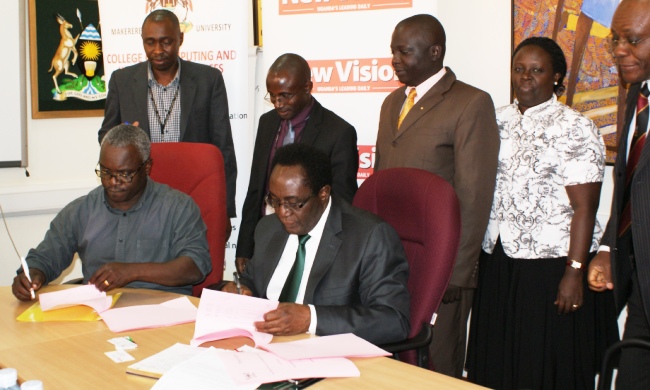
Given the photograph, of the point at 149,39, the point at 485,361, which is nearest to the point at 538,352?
the point at 485,361

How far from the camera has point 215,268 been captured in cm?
320

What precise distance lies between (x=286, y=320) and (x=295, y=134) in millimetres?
1564

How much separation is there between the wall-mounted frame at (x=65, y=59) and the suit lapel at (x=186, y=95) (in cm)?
137

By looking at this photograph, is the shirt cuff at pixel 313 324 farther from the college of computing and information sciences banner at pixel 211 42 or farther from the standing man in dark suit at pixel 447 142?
the college of computing and information sciences banner at pixel 211 42

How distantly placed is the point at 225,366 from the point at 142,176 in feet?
4.19

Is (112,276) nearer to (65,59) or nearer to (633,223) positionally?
(633,223)

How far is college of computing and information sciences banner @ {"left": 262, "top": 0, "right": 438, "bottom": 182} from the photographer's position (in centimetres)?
397

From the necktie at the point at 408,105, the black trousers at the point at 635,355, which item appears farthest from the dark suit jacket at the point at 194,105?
the black trousers at the point at 635,355

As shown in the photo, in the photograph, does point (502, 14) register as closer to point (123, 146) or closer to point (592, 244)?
point (592, 244)

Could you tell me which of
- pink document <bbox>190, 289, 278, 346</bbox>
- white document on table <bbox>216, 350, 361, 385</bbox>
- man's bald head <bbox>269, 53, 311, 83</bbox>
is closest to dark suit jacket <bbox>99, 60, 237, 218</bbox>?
man's bald head <bbox>269, 53, 311, 83</bbox>

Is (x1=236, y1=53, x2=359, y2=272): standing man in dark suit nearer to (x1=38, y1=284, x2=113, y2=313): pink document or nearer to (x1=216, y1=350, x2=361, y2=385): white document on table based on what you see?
(x1=38, y1=284, x2=113, y2=313): pink document

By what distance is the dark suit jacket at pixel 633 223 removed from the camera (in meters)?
2.24

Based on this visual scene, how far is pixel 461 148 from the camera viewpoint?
9.90 feet

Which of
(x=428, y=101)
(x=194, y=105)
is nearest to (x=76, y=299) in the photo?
(x=428, y=101)
